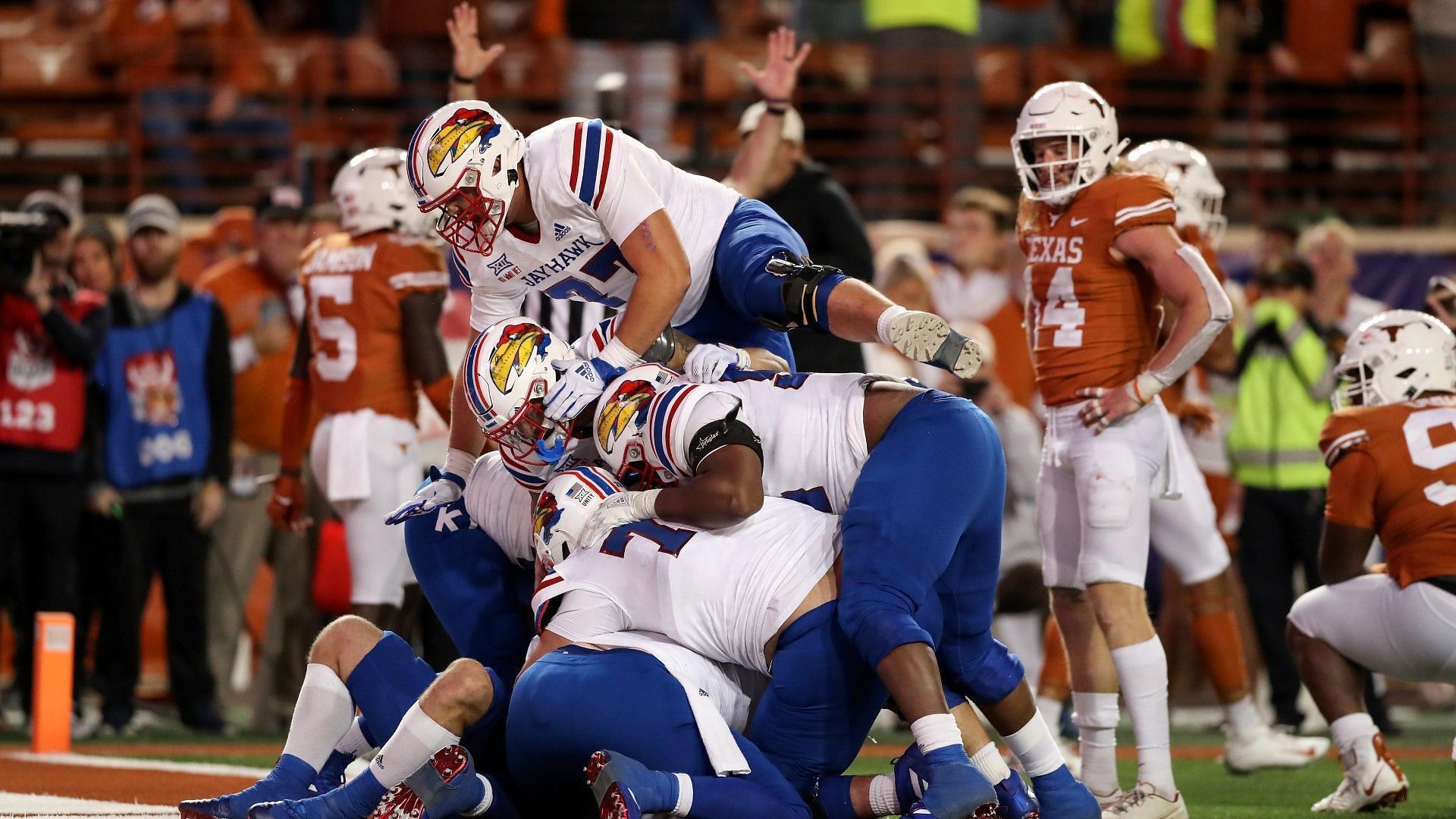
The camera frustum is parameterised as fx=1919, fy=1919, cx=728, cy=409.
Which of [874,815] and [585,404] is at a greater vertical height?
[585,404]

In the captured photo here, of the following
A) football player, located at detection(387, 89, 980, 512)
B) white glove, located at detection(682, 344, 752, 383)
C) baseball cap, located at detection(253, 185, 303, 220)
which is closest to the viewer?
white glove, located at detection(682, 344, 752, 383)

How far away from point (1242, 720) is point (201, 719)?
4132 mm

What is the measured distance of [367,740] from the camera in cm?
431

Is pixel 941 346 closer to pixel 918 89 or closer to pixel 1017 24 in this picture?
pixel 918 89

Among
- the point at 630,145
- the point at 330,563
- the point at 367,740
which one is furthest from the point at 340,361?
the point at 367,740

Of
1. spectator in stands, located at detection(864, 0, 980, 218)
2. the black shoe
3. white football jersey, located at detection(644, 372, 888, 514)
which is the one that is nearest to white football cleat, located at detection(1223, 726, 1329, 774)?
white football jersey, located at detection(644, 372, 888, 514)

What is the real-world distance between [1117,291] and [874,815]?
204 cm

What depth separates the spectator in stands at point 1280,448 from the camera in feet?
27.5

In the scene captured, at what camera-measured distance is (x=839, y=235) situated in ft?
23.2

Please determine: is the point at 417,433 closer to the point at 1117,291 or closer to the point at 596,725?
the point at 1117,291

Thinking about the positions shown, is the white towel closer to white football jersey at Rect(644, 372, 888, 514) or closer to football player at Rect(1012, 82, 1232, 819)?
football player at Rect(1012, 82, 1232, 819)

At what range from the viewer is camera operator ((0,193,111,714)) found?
24.9ft

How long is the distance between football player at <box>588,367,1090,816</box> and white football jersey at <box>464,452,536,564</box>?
0.33 m

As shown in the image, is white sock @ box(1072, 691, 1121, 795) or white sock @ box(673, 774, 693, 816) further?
white sock @ box(1072, 691, 1121, 795)
